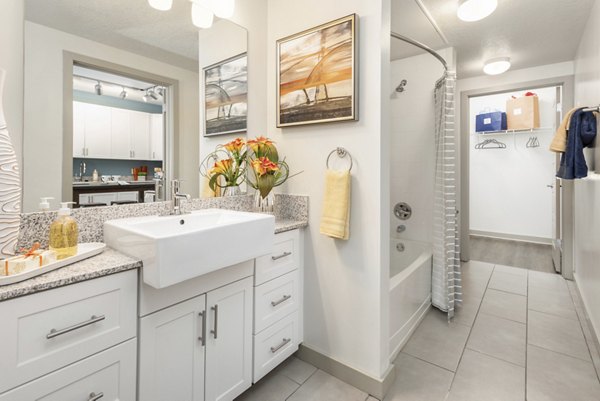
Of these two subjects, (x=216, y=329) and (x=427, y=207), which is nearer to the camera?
(x=216, y=329)

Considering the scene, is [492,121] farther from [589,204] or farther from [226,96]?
[226,96]

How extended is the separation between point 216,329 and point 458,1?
101 inches

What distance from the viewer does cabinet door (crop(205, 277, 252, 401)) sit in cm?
132

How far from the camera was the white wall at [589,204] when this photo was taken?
2.07 metres

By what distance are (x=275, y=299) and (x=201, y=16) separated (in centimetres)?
161

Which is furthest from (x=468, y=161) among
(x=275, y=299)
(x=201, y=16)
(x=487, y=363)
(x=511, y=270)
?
(x=201, y=16)

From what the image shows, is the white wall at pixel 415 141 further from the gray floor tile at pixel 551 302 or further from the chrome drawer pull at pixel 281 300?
the chrome drawer pull at pixel 281 300

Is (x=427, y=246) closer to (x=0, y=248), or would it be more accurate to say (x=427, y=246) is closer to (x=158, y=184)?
(x=158, y=184)

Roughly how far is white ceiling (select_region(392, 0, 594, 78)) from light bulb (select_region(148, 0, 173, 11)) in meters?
1.53

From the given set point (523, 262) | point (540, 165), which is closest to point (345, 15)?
point (523, 262)

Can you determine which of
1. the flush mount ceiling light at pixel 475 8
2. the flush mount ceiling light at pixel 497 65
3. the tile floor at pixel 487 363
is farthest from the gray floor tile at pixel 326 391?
the flush mount ceiling light at pixel 497 65

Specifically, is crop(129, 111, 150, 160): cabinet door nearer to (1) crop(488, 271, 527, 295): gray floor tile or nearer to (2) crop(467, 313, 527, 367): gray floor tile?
(2) crop(467, 313, 527, 367): gray floor tile

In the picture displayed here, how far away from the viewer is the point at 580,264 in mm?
2799

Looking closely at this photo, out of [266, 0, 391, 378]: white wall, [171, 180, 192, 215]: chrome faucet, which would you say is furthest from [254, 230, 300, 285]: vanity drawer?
[171, 180, 192, 215]: chrome faucet
